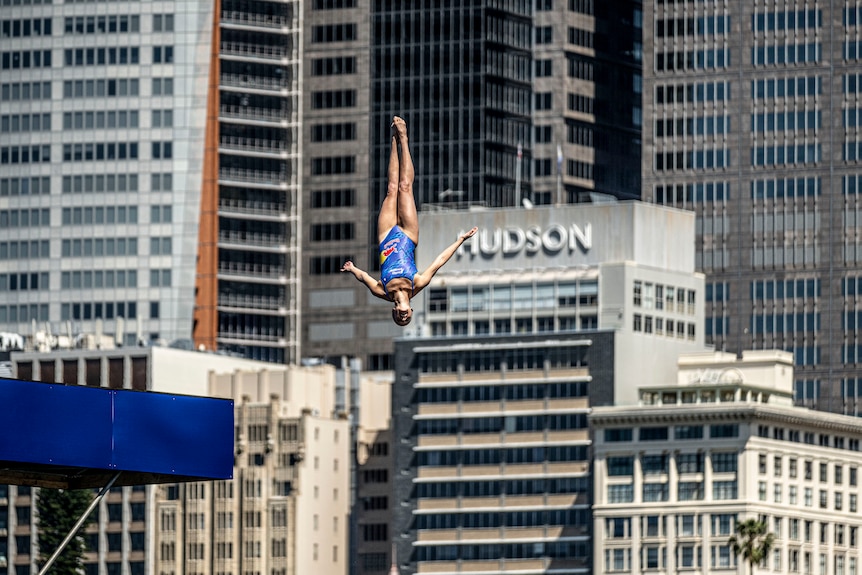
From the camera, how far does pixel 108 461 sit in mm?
103875

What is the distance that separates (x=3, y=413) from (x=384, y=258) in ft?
46.2

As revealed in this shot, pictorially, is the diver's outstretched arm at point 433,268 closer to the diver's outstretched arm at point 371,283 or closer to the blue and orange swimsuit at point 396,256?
the blue and orange swimsuit at point 396,256

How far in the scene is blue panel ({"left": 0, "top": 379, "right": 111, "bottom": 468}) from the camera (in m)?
102

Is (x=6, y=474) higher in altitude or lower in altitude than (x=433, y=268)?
lower

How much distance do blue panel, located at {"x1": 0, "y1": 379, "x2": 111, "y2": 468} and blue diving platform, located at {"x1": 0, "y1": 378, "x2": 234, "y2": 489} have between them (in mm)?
34

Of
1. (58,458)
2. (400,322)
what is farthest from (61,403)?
(400,322)

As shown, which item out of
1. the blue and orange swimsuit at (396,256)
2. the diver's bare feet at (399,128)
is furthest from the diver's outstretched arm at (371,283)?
the diver's bare feet at (399,128)

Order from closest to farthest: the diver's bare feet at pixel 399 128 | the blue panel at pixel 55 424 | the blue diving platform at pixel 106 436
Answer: the diver's bare feet at pixel 399 128 < the blue panel at pixel 55 424 < the blue diving platform at pixel 106 436

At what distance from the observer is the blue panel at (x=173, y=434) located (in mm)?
104188

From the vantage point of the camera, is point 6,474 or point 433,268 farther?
point 6,474

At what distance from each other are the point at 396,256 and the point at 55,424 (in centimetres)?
1324

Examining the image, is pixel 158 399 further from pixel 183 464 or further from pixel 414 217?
pixel 414 217

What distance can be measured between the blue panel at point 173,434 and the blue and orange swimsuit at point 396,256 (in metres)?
9.14

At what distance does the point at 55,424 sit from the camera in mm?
102375
